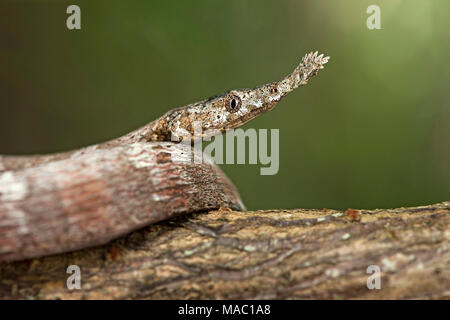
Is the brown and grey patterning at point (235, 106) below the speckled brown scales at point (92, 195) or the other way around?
the other way around

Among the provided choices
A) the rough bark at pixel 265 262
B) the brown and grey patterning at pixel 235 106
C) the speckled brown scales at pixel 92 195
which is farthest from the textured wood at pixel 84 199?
the brown and grey patterning at pixel 235 106

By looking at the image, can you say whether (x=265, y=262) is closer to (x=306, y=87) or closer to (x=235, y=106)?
(x=235, y=106)

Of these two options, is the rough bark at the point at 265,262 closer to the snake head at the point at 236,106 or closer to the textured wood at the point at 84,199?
the textured wood at the point at 84,199

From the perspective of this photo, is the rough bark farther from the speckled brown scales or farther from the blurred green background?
the blurred green background

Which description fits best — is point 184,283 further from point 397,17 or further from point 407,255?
point 397,17
